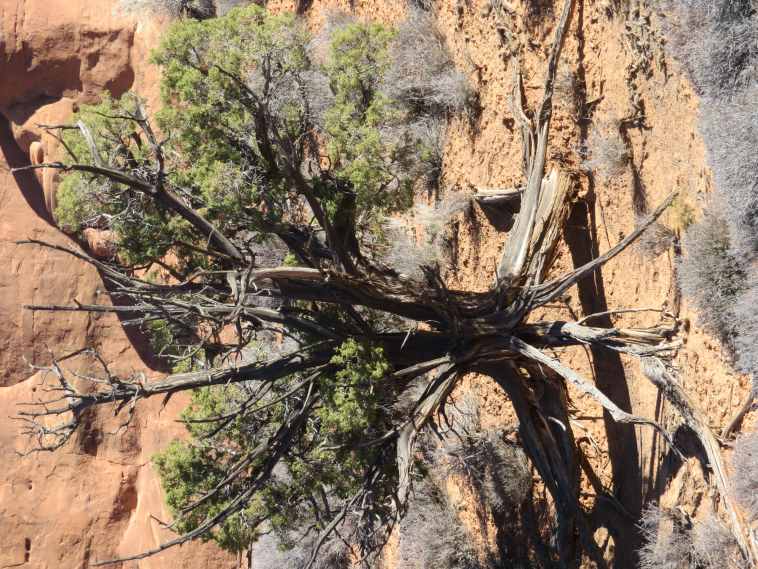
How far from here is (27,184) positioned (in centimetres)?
1698

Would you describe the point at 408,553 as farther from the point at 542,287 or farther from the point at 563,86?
the point at 563,86

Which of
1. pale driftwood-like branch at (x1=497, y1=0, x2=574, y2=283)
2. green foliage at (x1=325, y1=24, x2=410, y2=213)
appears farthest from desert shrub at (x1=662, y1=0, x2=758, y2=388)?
green foliage at (x1=325, y1=24, x2=410, y2=213)

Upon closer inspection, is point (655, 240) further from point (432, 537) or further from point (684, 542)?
point (432, 537)

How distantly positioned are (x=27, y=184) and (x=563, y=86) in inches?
434

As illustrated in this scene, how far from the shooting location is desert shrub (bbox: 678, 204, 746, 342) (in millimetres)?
7402

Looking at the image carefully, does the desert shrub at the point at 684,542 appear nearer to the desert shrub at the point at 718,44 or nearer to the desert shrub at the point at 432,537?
the desert shrub at the point at 432,537

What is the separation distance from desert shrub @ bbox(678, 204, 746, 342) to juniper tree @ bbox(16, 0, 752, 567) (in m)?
0.42

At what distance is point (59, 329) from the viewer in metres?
16.5

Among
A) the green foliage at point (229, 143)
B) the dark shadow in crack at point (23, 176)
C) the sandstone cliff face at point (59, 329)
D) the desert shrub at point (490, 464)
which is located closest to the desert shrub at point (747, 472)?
the green foliage at point (229, 143)

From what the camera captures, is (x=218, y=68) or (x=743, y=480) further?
(x=218, y=68)

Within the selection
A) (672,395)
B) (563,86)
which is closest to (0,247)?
(563,86)

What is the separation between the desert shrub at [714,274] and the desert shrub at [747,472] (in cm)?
86

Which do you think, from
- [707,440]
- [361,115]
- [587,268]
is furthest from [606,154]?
[707,440]

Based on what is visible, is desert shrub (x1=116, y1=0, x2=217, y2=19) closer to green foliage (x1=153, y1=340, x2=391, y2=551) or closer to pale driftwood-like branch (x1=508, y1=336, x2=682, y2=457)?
green foliage (x1=153, y1=340, x2=391, y2=551)
